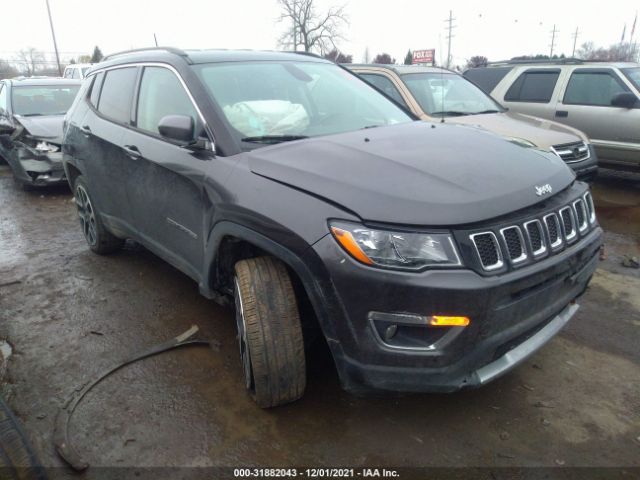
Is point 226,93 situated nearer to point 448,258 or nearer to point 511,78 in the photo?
point 448,258

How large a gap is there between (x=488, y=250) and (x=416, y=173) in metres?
0.48

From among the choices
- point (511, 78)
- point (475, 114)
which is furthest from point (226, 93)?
point (511, 78)

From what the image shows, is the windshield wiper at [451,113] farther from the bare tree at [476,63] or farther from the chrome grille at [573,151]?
the bare tree at [476,63]

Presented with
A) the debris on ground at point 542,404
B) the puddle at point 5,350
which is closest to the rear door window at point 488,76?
the debris on ground at point 542,404

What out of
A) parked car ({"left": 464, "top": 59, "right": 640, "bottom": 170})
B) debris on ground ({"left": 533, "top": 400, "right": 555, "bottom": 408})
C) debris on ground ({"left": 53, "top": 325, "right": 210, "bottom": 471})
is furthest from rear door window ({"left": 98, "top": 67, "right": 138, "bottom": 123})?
parked car ({"left": 464, "top": 59, "right": 640, "bottom": 170})

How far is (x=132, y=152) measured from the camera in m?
3.46

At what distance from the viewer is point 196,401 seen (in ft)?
8.98

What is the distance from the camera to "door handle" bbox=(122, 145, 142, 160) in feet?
11.1

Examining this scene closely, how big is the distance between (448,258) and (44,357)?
2664mm

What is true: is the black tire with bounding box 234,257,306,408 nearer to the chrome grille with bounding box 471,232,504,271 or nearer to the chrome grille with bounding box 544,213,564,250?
the chrome grille with bounding box 471,232,504,271

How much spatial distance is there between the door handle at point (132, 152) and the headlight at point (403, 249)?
2031mm

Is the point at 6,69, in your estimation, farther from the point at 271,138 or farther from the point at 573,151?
the point at 271,138

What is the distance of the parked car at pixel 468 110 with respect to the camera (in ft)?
17.8

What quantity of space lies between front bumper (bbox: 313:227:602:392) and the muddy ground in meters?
0.47
